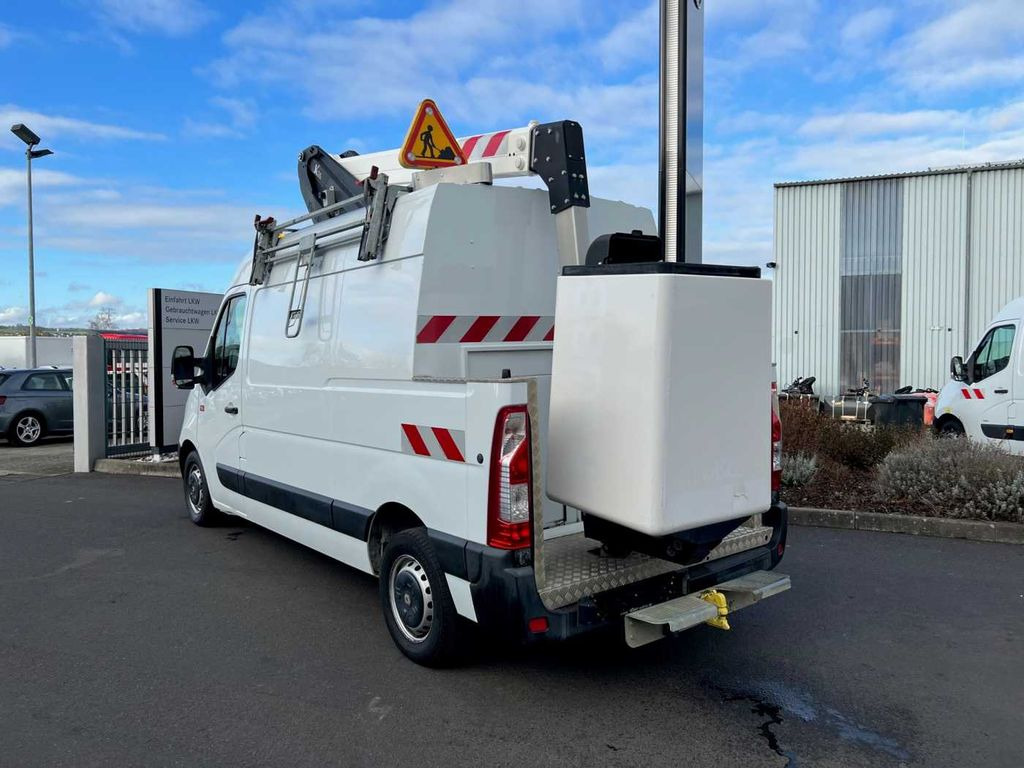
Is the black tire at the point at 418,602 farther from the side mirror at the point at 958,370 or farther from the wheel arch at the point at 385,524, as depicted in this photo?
the side mirror at the point at 958,370

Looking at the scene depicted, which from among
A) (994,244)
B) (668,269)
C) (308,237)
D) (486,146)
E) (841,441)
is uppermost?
(994,244)

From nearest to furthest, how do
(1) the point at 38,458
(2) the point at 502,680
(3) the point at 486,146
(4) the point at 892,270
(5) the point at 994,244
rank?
(2) the point at 502,680
(3) the point at 486,146
(1) the point at 38,458
(5) the point at 994,244
(4) the point at 892,270

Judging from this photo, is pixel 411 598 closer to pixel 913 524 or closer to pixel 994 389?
pixel 913 524

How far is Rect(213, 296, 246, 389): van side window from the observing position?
255 inches

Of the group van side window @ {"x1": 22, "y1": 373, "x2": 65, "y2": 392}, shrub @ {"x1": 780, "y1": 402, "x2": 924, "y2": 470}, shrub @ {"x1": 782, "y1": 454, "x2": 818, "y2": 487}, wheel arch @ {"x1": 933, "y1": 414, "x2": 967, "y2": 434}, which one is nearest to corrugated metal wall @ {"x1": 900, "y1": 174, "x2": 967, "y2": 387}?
wheel arch @ {"x1": 933, "y1": 414, "x2": 967, "y2": 434}

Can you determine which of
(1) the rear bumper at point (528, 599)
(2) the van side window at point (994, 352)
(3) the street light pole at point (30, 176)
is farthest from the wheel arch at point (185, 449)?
(3) the street light pole at point (30, 176)

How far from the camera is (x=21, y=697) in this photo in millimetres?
3967

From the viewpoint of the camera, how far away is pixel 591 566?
390cm

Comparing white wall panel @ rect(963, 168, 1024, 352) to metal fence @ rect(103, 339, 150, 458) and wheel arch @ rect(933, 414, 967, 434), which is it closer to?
wheel arch @ rect(933, 414, 967, 434)

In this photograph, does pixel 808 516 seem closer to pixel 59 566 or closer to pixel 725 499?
pixel 725 499

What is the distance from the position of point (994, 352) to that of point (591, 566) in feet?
27.6

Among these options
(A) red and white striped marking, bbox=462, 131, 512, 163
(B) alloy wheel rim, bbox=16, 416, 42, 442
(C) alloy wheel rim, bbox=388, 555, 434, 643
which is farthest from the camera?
(B) alloy wheel rim, bbox=16, 416, 42, 442

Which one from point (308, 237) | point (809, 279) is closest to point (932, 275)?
point (809, 279)

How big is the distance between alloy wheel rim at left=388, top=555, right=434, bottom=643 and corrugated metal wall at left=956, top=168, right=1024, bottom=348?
20032 mm
